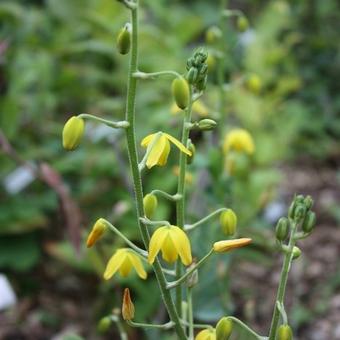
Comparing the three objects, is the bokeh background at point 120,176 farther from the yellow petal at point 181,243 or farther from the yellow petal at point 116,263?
the yellow petal at point 181,243

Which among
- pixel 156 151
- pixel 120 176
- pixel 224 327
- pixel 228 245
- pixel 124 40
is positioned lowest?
pixel 120 176

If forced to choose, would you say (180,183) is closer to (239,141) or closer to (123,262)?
(123,262)

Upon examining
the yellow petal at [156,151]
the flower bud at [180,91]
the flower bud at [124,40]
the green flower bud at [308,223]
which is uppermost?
the flower bud at [124,40]

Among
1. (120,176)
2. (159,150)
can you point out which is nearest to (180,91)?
(159,150)

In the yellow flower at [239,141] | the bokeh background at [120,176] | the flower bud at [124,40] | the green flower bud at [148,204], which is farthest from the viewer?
the bokeh background at [120,176]

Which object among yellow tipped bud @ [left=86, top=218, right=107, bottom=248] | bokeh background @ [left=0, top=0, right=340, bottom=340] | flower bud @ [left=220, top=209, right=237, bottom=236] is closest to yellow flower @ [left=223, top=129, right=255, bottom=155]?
bokeh background @ [left=0, top=0, right=340, bottom=340]

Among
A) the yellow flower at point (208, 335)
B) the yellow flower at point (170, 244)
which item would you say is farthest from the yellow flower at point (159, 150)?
the yellow flower at point (208, 335)
